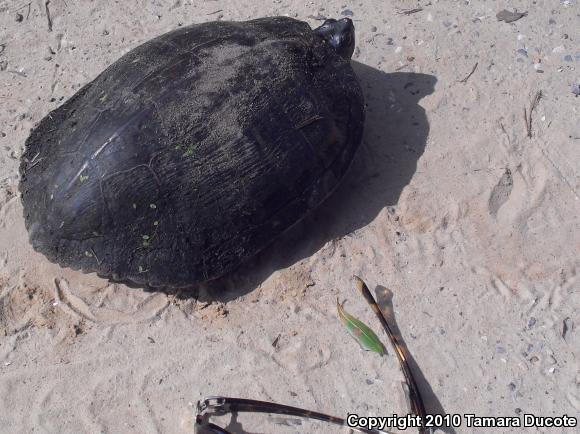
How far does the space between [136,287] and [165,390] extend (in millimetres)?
731

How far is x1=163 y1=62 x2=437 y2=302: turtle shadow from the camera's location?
3865 millimetres

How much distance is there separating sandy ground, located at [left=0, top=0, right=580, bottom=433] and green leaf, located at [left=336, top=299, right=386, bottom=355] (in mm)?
51

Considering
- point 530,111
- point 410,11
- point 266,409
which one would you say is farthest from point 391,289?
point 410,11

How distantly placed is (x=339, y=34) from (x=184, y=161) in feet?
5.88

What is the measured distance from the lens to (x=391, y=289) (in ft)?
12.2

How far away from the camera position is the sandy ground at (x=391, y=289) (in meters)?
3.40

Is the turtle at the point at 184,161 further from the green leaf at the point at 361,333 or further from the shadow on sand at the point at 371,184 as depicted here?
the green leaf at the point at 361,333

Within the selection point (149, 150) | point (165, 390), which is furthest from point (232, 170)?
point (165, 390)

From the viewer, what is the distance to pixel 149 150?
331 centimetres

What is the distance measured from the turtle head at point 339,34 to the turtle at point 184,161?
1.97 ft

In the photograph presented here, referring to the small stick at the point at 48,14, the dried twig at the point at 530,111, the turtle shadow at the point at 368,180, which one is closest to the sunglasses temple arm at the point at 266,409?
the turtle shadow at the point at 368,180

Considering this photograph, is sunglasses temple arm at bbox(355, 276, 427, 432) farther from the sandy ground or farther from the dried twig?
the dried twig

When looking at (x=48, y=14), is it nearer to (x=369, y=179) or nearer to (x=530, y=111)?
(x=369, y=179)

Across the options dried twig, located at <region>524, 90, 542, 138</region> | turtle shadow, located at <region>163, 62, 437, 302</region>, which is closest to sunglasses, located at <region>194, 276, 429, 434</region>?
turtle shadow, located at <region>163, 62, 437, 302</region>
